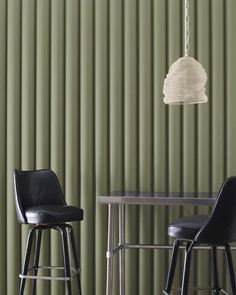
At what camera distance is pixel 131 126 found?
4184 millimetres

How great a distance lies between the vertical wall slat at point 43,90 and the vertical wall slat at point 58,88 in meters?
0.05

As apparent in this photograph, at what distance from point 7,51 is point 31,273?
5.99ft

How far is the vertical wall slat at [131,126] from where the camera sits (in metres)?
4.14

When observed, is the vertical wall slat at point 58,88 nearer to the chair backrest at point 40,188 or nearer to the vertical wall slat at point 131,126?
the chair backrest at point 40,188

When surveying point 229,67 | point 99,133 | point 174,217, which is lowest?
point 174,217

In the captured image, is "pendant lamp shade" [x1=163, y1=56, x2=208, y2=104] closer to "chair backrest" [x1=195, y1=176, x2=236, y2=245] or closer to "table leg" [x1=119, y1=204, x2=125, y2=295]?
"chair backrest" [x1=195, y1=176, x2=236, y2=245]

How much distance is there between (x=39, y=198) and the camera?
3971 mm

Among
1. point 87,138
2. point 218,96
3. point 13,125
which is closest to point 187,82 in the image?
point 218,96

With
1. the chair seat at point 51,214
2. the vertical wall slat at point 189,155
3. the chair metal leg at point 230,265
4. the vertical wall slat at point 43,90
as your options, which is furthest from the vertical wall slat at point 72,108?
the chair metal leg at point 230,265

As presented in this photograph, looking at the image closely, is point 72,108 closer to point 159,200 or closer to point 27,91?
point 27,91

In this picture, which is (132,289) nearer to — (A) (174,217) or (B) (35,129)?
(A) (174,217)

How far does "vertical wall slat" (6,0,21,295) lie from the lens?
4.28m

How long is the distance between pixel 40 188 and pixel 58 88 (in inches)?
33.4

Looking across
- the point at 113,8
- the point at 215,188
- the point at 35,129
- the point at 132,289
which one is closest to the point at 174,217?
the point at 215,188
